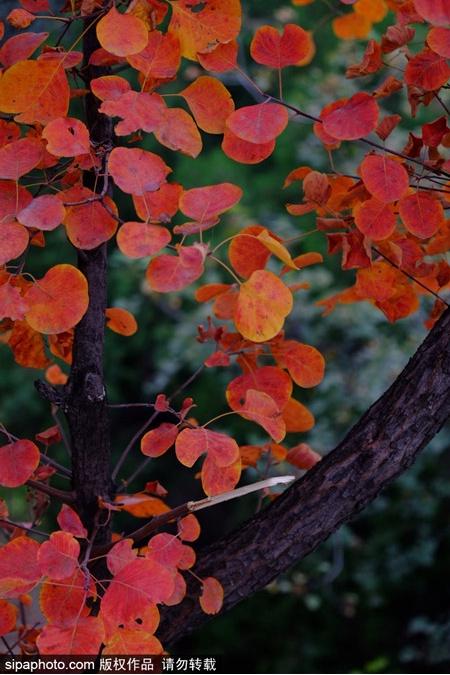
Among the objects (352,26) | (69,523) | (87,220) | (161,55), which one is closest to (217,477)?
(69,523)

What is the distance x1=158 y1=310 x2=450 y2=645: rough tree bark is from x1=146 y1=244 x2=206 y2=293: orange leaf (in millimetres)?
279

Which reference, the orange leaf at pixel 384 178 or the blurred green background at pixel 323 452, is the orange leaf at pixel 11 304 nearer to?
the orange leaf at pixel 384 178

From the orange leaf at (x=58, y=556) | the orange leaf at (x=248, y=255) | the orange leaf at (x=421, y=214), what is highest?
the orange leaf at (x=421, y=214)

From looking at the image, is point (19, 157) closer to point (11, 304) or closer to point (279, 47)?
point (11, 304)

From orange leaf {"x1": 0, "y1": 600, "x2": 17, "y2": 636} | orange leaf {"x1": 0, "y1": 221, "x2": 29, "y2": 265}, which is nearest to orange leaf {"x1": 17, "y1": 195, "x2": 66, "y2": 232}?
orange leaf {"x1": 0, "y1": 221, "x2": 29, "y2": 265}

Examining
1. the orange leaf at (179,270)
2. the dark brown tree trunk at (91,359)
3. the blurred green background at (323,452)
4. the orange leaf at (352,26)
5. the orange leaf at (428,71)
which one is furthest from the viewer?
the blurred green background at (323,452)

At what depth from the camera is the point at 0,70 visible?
30.2 inches

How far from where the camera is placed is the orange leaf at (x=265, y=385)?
32.9 inches

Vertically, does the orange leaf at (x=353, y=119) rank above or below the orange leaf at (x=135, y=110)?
above

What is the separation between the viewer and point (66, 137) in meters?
0.68

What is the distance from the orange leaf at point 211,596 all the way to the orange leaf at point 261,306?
319mm

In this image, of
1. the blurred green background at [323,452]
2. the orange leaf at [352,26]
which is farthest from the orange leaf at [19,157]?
the blurred green background at [323,452]

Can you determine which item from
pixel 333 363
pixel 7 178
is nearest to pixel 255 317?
pixel 7 178

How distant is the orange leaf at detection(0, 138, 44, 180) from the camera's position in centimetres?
70
